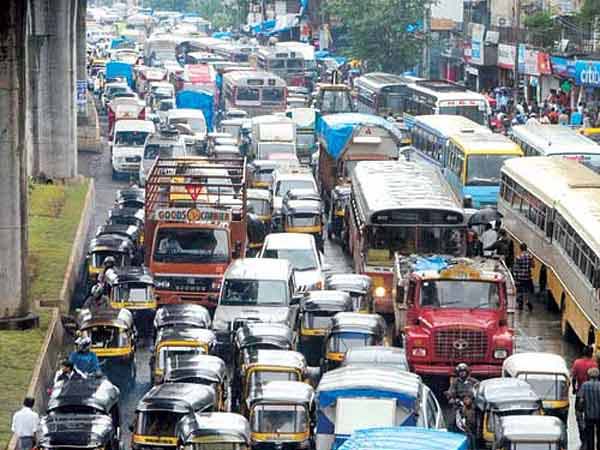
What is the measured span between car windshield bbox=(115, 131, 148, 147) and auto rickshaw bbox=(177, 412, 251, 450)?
37531 mm

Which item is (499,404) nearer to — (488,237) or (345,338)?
(345,338)

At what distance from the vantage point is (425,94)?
61406mm

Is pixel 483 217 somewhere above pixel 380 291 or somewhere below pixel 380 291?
above

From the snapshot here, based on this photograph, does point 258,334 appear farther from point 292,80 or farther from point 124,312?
point 292,80

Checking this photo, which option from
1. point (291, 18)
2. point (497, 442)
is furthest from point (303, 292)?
point (291, 18)

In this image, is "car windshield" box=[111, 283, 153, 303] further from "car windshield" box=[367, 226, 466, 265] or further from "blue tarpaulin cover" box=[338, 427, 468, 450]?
"blue tarpaulin cover" box=[338, 427, 468, 450]

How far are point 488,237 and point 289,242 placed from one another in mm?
6489

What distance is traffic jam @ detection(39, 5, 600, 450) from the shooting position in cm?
2294

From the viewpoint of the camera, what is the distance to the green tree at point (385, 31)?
83.8 m

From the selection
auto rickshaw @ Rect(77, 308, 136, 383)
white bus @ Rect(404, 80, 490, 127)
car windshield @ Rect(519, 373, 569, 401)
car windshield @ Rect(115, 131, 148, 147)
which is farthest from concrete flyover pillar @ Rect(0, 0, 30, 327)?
car windshield @ Rect(115, 131, 148, 147)

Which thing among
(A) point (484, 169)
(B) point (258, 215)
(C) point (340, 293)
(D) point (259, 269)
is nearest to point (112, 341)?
(D) point (259, 269)

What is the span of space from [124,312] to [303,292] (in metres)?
3.94

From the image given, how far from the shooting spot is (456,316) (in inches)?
1118

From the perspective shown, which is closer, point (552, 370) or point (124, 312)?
point (552, 370)
